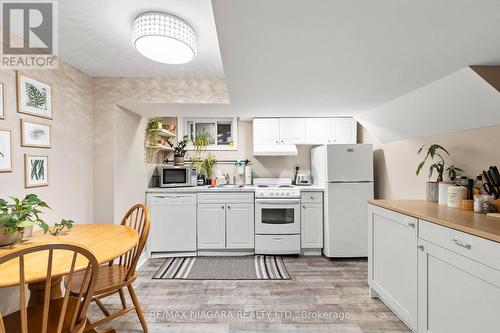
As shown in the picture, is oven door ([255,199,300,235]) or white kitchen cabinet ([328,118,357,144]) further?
white kitchen cabinet ([328,118,357,144])

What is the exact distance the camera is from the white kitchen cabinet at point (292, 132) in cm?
371

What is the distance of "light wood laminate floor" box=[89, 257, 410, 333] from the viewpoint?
6.24ft

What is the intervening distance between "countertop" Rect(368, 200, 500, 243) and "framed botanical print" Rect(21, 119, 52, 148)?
299 centimetres

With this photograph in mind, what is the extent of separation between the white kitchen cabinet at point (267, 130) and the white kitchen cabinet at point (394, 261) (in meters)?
1.84

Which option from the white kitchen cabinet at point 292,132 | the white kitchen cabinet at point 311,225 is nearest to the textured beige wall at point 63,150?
the white kitchen cabinet at point 292,132

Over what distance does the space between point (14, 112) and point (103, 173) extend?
1.03 metres

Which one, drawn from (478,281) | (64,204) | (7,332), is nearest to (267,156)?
(64,204)

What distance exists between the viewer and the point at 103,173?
107 inches

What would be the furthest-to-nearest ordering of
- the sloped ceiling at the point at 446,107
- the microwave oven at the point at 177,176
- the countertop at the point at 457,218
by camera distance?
the microwave oven at the point at 177,176 → the sloped ceiling at the point at 446,107 → the countertop at the point at 457,218

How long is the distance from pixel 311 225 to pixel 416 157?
1.55 metres

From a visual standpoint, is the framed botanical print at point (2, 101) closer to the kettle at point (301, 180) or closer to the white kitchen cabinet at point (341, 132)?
the kettle at point (301, 180)

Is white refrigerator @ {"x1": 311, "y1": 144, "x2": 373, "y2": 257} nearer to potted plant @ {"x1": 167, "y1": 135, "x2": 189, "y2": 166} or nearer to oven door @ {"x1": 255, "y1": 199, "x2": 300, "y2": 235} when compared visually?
oven door @ {"x1": 255, "y1": 199, "x2": 300, "y2": 235}

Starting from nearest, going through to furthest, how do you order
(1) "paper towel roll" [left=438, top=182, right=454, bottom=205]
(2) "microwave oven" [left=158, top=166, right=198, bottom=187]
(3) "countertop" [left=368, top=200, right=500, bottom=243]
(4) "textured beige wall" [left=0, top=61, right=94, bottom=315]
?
1. (3) "countertop" [left=368, top=200, right=500, bottom=243]
2. (4) "textured beige wall" [left=0, top=61, right=94, bottom=315]
3. (1) "paper towel roll" [left=438, top=182, right=454, bottom=205]
4. (2) "microwave oven" [left=158, top=166, right=198, bottom=187]

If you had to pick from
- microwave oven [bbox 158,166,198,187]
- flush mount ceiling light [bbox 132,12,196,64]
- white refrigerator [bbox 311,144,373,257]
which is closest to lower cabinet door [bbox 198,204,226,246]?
microwave oven [bbox 158,166,198,187]
